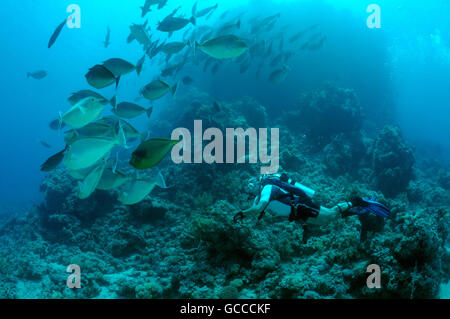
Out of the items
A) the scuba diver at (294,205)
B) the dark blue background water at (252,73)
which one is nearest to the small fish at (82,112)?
the scuba diver at (294,205)

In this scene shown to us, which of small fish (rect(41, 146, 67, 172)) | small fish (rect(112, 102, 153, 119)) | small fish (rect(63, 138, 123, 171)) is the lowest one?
small fish (rect(63, 138, 123, 171))

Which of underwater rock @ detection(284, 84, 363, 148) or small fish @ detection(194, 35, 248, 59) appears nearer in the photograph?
small fish @ detection(194, 35, 248, 59)

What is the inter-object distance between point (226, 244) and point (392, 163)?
8922 millimetres

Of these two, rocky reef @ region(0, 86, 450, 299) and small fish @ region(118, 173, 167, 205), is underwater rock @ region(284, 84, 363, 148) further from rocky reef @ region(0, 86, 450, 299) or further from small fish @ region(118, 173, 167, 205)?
small fish @ region(118, 173, 167, 205)

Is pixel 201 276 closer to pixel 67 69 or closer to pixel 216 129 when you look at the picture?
pixel 216 129

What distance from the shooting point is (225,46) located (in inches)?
180

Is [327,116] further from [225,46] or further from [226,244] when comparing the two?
[226,244]

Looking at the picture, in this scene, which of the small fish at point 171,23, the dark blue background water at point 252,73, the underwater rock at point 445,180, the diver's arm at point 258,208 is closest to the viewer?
the diver's arm at point 258,208

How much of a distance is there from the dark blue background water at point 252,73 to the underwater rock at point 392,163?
9229mm

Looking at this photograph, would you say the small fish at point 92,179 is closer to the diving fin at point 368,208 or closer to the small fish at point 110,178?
the small fish at point 110,178

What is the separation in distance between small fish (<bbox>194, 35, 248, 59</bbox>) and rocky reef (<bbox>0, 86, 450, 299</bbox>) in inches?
99.4

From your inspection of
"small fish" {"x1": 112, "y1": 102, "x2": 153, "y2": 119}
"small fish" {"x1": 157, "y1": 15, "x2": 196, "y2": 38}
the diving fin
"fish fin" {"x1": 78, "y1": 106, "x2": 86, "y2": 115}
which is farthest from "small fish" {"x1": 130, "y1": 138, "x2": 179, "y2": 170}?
"small fish" {"x1": 157, "y1": 15, "x2": 196, "y2": 38}

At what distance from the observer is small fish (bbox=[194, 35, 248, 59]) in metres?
4.50

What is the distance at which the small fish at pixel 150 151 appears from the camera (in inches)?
89.5
